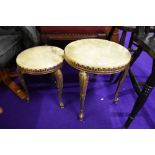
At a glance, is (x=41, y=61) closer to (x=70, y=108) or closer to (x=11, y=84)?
(x=70, y=108)

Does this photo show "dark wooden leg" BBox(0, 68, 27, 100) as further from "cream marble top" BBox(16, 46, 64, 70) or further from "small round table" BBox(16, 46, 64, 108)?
"cream marble top" BBox(16, 46, 64, 70)

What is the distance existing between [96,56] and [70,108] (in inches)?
24.5

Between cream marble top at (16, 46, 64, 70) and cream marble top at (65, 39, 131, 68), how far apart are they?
133 millimetres

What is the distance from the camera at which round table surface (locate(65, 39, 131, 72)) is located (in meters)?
1.09

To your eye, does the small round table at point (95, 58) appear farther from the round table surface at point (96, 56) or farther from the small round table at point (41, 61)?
the small round table at point (41, 61)

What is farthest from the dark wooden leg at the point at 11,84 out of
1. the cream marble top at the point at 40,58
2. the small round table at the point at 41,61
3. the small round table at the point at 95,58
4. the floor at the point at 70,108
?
the small round table at the point at 95,58

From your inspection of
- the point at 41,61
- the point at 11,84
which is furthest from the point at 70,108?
the point at 11,84

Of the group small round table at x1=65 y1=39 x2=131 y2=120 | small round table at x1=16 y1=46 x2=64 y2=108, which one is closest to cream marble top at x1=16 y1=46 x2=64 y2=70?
small round table at x1=16 y1=46 x2=64 y2=108

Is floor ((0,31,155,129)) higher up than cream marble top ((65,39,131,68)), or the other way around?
cream marble top ((65,39,131,68))

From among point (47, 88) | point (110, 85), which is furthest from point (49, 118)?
point (110, 85)

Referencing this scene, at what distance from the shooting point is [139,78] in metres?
1.96

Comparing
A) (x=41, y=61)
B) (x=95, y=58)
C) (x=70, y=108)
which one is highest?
(x=95, y=58)

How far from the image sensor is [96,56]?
116cm

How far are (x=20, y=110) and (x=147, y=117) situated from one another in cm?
114
